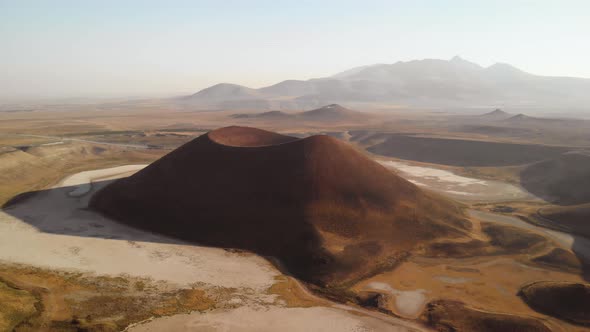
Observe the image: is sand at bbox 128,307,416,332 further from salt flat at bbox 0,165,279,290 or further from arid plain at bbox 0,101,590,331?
salt flat at bbox 0,165,279,290

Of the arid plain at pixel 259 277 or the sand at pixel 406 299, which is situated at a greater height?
the arid plain at pixel 259 277

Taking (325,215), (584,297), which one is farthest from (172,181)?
(584,297)

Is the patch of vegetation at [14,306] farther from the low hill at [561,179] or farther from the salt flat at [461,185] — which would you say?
the low hill at [561,179]

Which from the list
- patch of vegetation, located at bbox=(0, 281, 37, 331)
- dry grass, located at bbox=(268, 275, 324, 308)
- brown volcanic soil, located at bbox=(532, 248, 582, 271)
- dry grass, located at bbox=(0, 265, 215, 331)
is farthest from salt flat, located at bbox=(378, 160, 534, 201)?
patch of vegetation, located at bbox=(0, 281, 37, 331)

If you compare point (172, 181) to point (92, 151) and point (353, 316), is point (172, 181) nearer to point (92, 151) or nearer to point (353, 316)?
point (353, 316)

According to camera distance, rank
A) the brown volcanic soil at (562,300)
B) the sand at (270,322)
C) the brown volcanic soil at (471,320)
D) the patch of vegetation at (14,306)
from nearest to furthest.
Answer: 1. the patch of vegetation at (14,306)
2. the sand at (270,322)
3. the brown volcanic soil at (471,320)
4. the brown volcanic soil at (562,300)

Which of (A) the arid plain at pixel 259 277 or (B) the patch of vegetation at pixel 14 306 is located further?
(A) the arid plain at pixel 259 277

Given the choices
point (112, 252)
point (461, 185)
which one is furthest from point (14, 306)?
point (461, 185)

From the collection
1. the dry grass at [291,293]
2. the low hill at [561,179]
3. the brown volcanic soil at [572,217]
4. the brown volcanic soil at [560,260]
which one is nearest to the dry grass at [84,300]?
the dry grass at [291,293]
